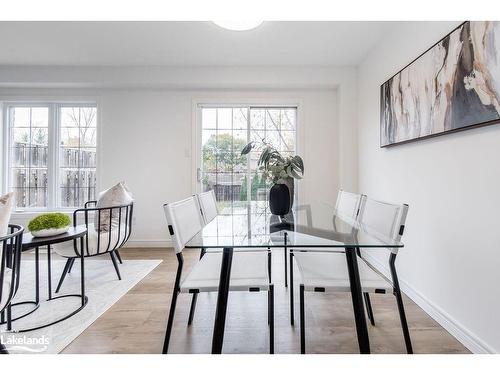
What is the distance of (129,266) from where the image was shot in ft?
8.96

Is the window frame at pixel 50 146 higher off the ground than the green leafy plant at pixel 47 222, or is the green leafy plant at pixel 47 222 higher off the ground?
the window frame at pixel 50 146

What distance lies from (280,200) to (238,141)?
2.00 meters

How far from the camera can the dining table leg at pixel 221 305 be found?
108 cm

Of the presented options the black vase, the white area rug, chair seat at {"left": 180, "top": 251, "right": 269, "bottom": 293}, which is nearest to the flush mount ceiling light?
the black vase

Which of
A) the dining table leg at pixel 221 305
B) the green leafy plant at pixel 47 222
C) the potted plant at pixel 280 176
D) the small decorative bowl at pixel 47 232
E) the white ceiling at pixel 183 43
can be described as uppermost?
the white ceiling at pixel 183 43

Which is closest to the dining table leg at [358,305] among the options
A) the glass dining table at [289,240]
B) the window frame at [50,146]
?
the glass dining table at [289,240]

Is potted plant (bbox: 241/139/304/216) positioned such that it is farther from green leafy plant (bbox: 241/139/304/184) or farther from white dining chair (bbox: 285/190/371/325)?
white dining chair (bbox: 285/190/371/325)

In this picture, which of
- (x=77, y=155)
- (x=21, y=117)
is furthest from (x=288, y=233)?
(x=21, y=117)

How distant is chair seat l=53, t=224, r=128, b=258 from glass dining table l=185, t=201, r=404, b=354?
4.17 feet

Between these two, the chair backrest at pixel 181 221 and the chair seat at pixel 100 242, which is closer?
the chair backrest at pixel 181 221

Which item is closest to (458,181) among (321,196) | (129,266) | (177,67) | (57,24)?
(321,196)

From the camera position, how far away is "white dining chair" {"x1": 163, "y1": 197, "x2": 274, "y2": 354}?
122 cm

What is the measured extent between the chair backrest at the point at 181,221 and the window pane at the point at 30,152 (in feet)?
11.1

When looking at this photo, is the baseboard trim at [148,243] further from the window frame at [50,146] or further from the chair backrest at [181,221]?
the chair backrest at [181,221]
